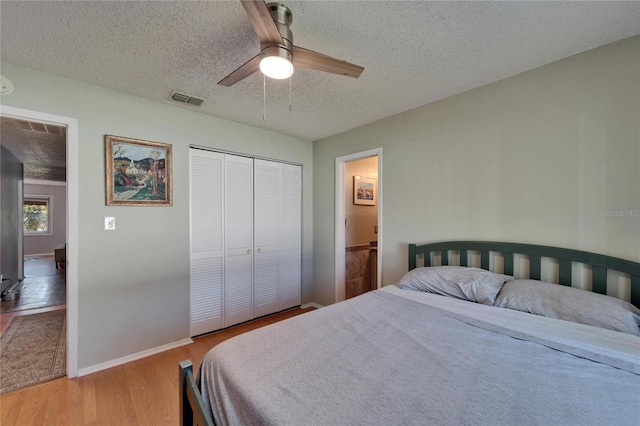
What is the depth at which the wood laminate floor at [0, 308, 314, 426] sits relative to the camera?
171cm

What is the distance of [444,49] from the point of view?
1726 mm

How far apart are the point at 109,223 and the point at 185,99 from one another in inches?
50.5

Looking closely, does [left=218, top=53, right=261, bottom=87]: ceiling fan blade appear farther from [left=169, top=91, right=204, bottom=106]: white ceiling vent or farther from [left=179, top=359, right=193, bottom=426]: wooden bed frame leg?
[left=179, top=359, right=193, bottom=426]: wooden bed frame leg

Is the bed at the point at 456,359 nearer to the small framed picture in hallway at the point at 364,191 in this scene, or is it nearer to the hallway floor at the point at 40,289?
the small framed picture in hallway at the point at 364,191

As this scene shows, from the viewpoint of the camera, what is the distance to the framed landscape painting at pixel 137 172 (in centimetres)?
229

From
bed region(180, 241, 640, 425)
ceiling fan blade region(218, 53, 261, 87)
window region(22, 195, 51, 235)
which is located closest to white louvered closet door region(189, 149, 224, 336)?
ceiling fan blade region(218, 53, 261, 87)

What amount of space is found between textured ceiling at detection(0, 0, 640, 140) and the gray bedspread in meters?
1.70

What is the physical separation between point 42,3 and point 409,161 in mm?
2741

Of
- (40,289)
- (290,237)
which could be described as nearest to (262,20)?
(290,237)

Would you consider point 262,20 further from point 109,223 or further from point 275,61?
point 109,223

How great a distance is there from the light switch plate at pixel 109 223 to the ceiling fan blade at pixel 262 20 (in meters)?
2.03

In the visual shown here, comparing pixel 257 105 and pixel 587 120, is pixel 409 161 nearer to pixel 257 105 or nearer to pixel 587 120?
pixel 587 120

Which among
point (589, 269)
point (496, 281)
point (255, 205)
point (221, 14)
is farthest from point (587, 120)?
point (255, 205)

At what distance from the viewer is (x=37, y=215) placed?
797cm
